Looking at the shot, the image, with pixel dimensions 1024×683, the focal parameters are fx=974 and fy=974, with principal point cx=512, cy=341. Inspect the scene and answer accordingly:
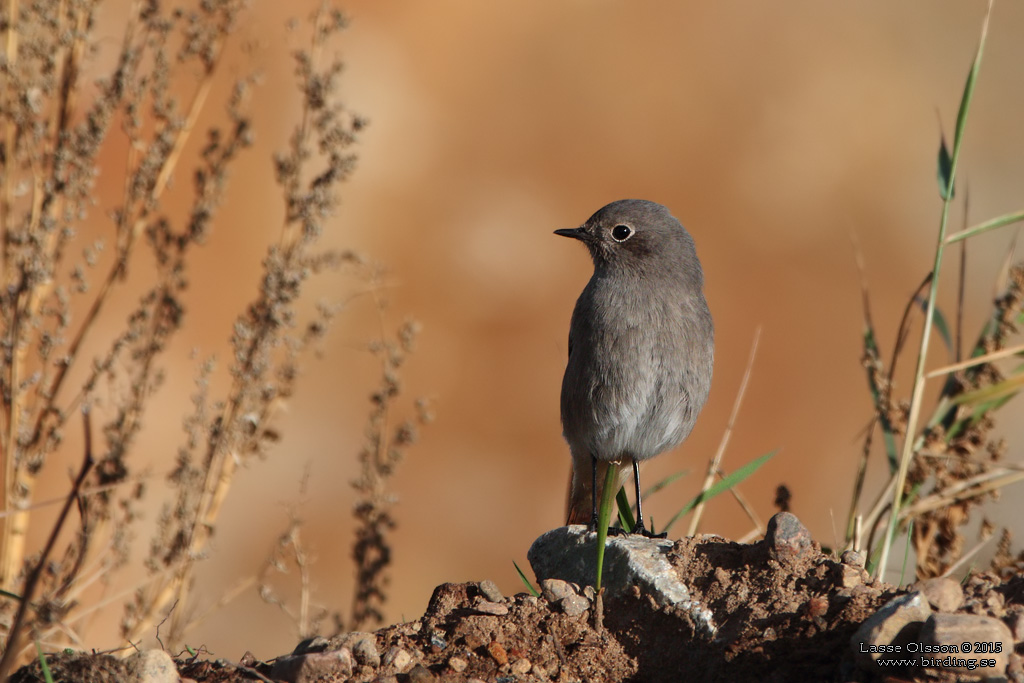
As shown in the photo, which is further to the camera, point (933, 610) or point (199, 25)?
point (199, 25)

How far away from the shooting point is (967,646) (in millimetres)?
2039

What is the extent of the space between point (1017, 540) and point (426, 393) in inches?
183

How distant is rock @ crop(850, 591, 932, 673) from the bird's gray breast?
64.2 inches

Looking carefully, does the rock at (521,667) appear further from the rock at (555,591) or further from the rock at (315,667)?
the rock at (315,667)

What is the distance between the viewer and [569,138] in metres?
9.04

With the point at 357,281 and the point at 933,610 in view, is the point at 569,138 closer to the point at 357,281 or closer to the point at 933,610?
the point at 357,281

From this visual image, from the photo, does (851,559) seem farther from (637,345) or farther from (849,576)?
(637,345)

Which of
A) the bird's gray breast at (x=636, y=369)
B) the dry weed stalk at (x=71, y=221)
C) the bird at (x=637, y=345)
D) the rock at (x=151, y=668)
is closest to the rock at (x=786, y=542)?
the bird at (x=637, y=345)

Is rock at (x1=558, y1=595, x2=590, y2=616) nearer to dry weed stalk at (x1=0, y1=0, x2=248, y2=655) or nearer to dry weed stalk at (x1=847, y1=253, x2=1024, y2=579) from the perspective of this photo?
dry weed stalk at (x1=847, y1=253, x2=1024, y2=579)

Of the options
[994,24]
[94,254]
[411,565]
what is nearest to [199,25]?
[94,254]

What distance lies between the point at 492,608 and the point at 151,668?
2.91 ft

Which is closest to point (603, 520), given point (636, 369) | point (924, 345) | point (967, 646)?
point (967, 646)

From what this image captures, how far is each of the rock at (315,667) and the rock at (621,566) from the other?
71cm

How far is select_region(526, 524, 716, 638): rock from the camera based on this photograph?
2625mm
